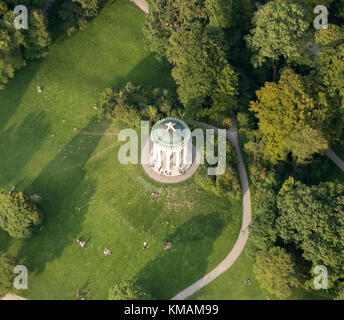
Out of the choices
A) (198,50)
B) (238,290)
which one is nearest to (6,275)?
(238,290)

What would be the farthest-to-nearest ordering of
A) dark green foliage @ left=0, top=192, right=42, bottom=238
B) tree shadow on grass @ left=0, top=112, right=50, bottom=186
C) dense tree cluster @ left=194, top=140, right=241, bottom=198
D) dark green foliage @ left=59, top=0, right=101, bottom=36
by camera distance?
dark green foliage @ left=59, top=0, right=101, bottom=36, tree shadow on grass @ left=0, top=112, right=50, bottom=186, dense tree cluster @ left=194, top=140, right=241, bottom=198, dark green foliage @ left=0, top=192, right=42, bottom=238

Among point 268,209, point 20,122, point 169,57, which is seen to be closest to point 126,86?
point 169,57

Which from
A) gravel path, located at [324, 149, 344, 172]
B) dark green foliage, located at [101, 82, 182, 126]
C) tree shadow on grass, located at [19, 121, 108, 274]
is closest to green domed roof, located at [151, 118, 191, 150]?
dark green foliage, located at [101, 82, 182, 126]

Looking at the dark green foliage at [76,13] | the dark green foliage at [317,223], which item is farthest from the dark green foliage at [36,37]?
→ the dark green foliage at [317,223]

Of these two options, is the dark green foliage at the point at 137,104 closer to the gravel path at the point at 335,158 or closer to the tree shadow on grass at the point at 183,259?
the tree shadow on grass at the point at 183,259

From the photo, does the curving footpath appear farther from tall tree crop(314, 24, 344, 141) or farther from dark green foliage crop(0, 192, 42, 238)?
dark green foliage crop(0, 192, 42, 238)
